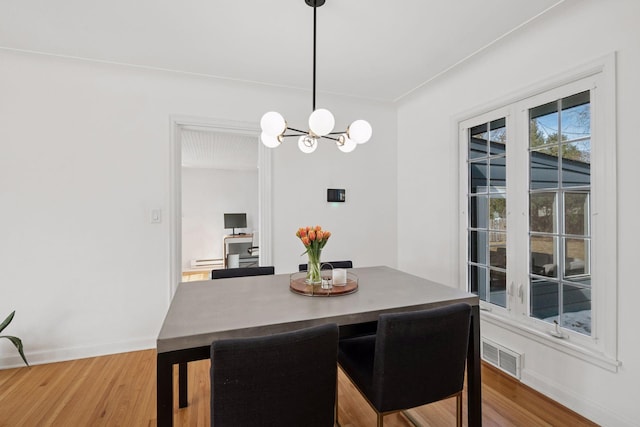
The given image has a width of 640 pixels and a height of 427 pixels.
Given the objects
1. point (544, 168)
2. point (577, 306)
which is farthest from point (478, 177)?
point (577, 306)

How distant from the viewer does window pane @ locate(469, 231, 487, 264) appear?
2.54 metres

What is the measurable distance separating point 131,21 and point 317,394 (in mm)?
2428

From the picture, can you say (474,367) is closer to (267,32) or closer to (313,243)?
(313,243)

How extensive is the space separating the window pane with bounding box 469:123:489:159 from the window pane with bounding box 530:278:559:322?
108 centimetres

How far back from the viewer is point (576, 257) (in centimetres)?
187

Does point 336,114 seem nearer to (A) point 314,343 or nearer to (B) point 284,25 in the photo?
(B) point 284,25

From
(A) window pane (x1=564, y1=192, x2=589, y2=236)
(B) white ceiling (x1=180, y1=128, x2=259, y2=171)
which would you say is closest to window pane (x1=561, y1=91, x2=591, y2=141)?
(A) window pane (x1=564, y1=192, x2=589, y2=236)

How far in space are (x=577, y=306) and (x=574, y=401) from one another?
563 mm

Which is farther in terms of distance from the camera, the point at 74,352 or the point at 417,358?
the point at 74,352

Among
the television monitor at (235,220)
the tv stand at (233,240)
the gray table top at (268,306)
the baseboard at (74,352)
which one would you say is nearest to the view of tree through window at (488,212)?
the gray table top at (268,306)

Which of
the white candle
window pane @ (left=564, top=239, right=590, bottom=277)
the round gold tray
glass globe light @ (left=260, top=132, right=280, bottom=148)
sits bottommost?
the round gold tray

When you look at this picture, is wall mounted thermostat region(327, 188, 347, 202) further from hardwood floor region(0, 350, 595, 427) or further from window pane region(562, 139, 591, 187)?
window pane region(562, 139, 591, 187)

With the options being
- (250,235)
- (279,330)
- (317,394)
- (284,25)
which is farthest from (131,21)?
(250,235)

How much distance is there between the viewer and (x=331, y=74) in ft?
8.90
